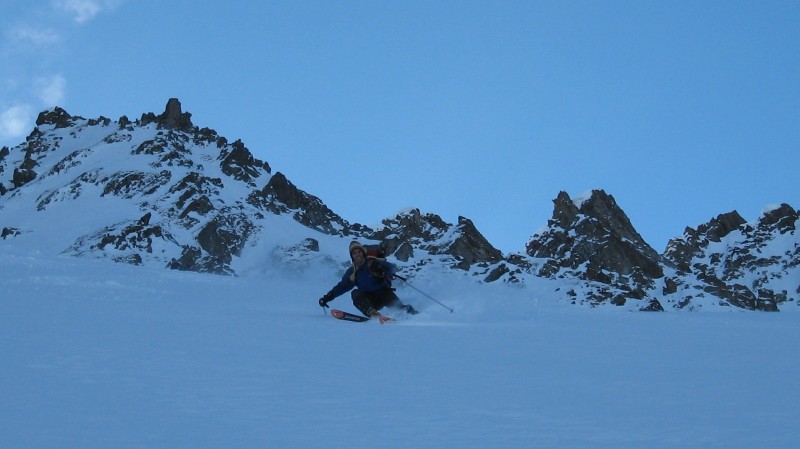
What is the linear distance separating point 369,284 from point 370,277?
13 centimetres

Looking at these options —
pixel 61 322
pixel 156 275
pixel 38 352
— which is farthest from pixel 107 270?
pixel 38 352

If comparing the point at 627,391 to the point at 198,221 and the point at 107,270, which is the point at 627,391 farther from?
the point at 198,221

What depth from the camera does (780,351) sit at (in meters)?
7.23

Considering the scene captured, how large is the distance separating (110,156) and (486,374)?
9271 cm

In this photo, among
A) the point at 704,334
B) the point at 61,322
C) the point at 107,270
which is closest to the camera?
the point at 61,322

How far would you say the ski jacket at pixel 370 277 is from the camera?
12.7 meters

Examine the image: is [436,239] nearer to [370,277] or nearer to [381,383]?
[370,277]

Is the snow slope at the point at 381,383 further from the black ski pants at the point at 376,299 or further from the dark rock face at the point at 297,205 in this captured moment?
the dark rock face at the point at 297,205

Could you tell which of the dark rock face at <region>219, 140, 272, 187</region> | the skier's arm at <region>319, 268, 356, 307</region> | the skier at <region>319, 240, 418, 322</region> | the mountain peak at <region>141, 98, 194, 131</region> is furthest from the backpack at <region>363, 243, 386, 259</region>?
the mountain peak at <region>141, 98, 194, 131</region>

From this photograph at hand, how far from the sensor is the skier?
12.7 m

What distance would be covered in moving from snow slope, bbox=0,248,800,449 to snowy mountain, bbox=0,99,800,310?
52071 mm

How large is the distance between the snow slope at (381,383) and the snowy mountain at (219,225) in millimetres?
52071

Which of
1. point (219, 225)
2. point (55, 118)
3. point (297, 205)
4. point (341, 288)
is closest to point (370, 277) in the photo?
point (341, 288)

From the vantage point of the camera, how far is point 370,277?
41.7 feet
